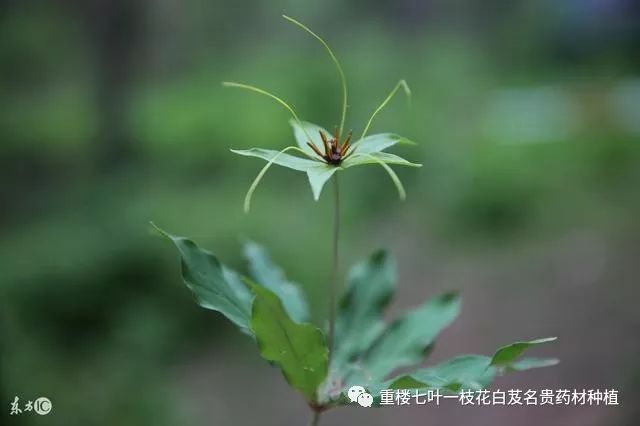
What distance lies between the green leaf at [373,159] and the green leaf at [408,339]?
23 cm

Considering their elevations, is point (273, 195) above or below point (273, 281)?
above

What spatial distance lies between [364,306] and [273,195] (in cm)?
210

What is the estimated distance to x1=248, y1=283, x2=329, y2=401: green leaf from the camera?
512 millimetres

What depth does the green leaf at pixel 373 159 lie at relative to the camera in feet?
1.59

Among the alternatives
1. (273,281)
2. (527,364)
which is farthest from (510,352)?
(273,281)

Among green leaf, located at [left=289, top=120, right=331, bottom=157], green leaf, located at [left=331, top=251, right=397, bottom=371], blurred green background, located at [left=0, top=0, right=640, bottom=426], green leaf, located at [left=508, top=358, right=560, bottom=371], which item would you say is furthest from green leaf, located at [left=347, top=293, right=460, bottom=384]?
blurred green background, located at [left=0, top=0, right=640, bottom=426]

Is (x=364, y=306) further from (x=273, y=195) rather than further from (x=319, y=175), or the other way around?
Result: (x=273, y=195)

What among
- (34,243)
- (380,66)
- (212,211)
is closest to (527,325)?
(212,211)

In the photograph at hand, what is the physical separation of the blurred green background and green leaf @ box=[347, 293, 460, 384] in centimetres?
76

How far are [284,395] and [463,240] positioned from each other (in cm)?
119

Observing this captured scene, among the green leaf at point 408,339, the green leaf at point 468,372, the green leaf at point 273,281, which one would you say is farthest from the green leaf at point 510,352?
the green leaf at point 273,281

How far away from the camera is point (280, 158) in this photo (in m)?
0.50

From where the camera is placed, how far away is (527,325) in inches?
86.1

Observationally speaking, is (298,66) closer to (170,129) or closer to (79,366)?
(170,129)
